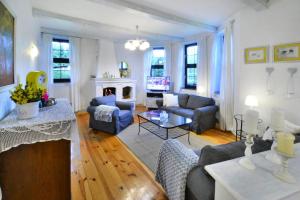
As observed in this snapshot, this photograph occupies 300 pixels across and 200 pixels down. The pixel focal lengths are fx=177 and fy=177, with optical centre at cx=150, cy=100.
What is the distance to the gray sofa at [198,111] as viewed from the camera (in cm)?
422

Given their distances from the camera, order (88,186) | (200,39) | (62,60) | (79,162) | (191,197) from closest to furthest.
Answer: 1. (191,197)
2. (88,186)
3. (79,162)
4. (200,39)
5. (62,60)

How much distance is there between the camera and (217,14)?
391cm

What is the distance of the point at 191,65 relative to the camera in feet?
20.3

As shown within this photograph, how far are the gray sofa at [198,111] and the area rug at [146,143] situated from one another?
1.09ft

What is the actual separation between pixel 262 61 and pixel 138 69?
496 centimetres

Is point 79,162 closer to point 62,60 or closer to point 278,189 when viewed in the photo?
point 278,189

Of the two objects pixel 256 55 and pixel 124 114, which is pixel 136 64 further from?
pixel 256 55

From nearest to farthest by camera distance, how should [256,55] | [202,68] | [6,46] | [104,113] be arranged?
[6,46] < [256,55] < [104,113] < [202,68]

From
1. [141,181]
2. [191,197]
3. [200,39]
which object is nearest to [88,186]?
[141,181]

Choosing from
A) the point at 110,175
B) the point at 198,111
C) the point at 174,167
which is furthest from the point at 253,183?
the point at 198,111

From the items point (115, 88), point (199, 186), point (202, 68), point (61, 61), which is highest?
point (61, 61)

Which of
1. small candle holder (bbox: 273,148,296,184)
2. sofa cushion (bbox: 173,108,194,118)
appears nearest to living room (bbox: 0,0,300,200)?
small candle holder (bbox: 273,148,296,184)

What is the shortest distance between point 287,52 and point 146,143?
2.92 metres

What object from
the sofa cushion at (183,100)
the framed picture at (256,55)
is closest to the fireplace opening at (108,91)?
the sofa cushion at (183,100)
